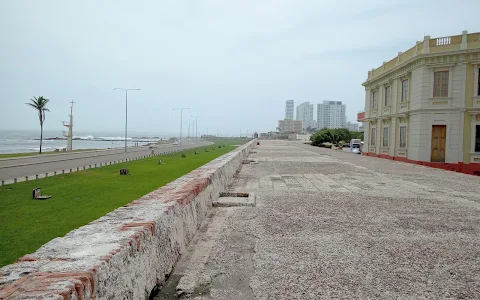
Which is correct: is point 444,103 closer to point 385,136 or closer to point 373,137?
point 385,136

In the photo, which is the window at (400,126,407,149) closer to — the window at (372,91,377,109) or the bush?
the window at (372,91,377,109)

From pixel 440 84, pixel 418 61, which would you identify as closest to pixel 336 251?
pixel 440 84

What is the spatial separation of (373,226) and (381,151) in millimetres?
26912

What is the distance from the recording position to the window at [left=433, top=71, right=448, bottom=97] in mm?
23094

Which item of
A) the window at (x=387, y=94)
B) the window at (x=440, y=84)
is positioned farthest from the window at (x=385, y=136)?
the window at (x=440, y=84)

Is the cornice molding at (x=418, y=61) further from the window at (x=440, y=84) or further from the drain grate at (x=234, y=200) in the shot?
the drain grate at (x=234, y=200)

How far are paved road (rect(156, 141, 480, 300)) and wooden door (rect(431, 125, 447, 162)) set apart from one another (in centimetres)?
1631

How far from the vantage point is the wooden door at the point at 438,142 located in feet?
76.5

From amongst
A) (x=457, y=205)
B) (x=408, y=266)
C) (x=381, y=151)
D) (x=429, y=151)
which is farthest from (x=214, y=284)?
(x=381, y=151)

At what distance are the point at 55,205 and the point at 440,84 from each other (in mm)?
22210

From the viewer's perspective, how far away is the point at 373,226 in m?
6.28

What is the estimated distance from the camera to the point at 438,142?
23.6 metres

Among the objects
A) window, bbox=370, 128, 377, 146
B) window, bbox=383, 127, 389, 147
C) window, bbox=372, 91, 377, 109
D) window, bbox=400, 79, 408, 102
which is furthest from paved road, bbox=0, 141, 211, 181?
window, bbox=372, 91, 377, 109

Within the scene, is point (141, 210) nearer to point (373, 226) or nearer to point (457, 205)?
point (373, 226)
